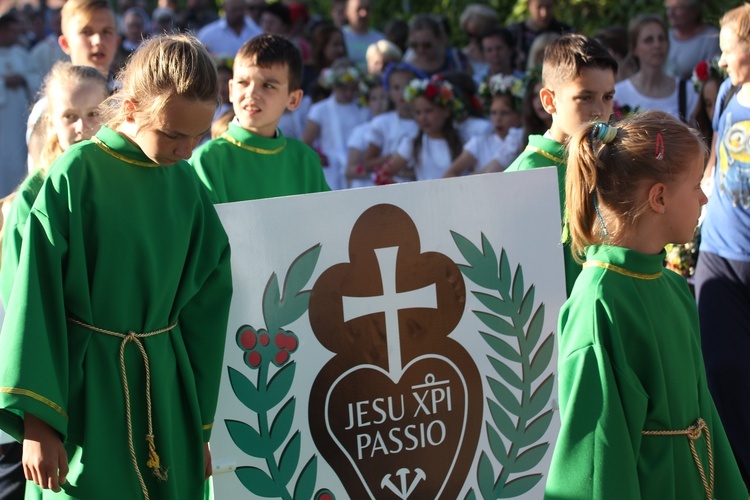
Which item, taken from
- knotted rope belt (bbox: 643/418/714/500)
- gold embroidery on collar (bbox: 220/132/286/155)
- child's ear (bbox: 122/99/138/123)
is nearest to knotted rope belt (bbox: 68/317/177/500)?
child's ear (bbox: 122/99/138/123)

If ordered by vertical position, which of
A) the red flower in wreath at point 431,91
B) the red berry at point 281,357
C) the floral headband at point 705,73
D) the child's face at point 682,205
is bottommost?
the red berry at point 281,357

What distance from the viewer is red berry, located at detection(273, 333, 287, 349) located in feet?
10.9

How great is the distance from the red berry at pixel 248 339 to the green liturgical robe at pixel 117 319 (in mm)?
102

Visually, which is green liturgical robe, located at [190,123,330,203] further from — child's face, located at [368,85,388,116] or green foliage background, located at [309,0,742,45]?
green foliage background, located at [309,0,742,45]

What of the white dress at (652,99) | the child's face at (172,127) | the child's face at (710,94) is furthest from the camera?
the white dress at (652,99)

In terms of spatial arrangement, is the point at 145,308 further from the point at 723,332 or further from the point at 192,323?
the point at 723,332

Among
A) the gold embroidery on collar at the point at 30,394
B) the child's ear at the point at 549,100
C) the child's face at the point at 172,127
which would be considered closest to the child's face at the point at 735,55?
the child's ear at the point at 549,100

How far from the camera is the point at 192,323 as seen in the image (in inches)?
127

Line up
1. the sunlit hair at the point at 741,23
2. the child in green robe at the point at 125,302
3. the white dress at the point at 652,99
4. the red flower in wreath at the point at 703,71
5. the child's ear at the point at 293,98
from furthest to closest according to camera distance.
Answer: the white dress at the point at 652,99, the red flower in wreath at the point at 703,71, the child's ear at the point at 293,98, the sunlit hair at the point at 741,23, the child in green robe at the point at 125,302

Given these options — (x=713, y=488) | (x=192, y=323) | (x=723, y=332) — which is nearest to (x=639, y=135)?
(x=713, y=488)

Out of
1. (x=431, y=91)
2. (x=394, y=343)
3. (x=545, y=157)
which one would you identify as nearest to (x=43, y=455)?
(x=394, y=343)

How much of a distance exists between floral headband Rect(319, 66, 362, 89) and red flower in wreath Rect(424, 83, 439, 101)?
45.6 inches

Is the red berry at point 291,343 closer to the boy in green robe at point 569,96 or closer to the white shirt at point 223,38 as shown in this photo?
the boy in green robe at point 569,96

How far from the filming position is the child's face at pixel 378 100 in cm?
864
